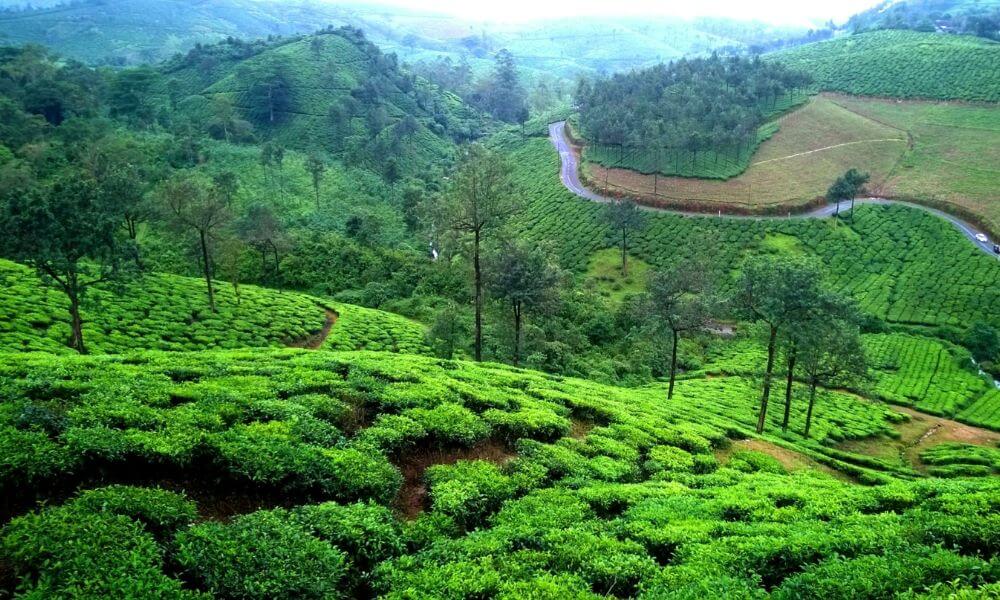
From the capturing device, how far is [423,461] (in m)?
15.4

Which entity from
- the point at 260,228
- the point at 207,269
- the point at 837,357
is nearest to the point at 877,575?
the point at 837,357

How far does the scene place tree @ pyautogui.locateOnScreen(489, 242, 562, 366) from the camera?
34.7 meters

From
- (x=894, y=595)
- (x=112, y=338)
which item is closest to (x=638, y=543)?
(x=894, y=595)

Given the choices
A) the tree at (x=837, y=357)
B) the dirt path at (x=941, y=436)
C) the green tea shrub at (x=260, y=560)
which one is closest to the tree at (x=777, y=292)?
the tree at (x=837, y=357)

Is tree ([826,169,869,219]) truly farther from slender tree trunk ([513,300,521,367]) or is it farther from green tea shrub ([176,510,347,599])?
green tea shrub ([176,510,347,599])

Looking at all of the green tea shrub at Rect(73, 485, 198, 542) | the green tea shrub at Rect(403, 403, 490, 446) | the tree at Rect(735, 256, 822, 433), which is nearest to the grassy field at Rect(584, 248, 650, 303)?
the tree at Rect(735, 256, 822, 433)

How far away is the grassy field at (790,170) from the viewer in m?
83.4

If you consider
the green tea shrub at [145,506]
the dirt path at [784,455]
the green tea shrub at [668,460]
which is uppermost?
the green tea shrub at [145,506]

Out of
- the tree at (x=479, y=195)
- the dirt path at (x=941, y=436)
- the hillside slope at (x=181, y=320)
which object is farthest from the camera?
the dirt path at (x=941, y=436)

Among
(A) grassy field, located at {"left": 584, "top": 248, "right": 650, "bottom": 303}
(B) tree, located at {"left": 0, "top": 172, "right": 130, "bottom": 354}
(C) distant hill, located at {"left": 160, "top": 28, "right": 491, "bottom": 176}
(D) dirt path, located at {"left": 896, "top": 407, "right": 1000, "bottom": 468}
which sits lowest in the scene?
(D) dirt path, located at {"left": 896, "top": 407, "right": 1000, "bottom": 468}

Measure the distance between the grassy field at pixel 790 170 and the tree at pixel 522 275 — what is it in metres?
55.5

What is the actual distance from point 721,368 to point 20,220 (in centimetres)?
5212

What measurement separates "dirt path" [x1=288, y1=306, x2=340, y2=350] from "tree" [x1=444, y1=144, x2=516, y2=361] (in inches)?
582

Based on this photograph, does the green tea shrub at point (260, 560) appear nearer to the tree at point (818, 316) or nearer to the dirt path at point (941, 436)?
the tree at point (818, 316)
